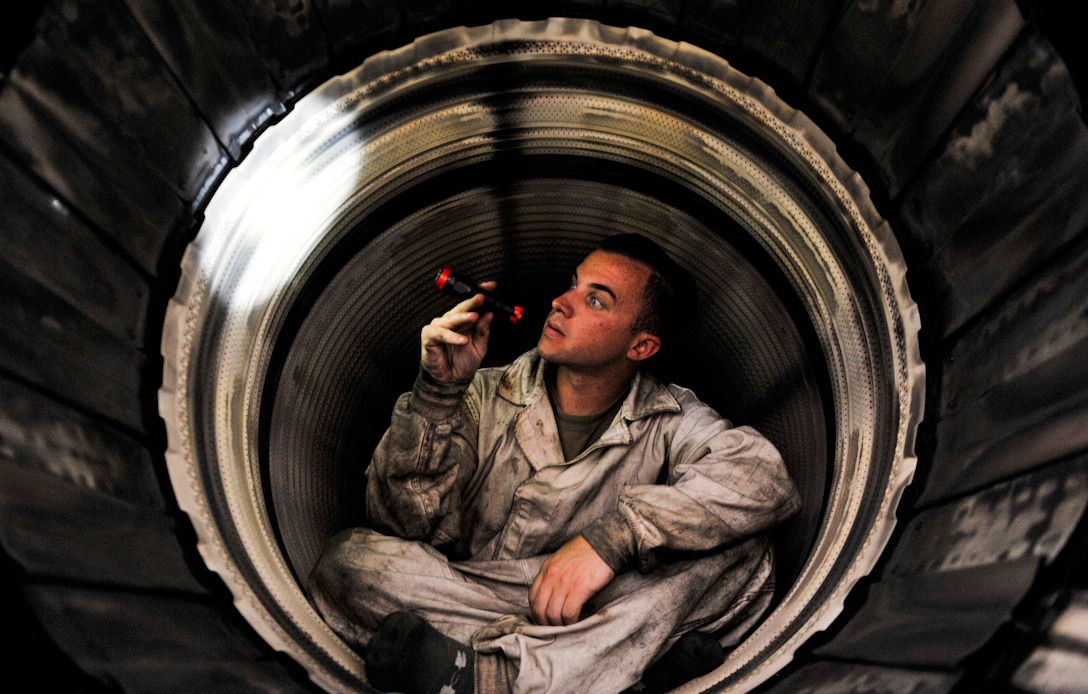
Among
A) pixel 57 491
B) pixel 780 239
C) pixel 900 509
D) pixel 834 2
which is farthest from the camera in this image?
pixel 780 239

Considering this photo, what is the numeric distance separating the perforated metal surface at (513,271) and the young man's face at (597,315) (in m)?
0.22

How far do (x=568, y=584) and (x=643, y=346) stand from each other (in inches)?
18.9

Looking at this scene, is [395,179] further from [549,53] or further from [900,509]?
[900,509]

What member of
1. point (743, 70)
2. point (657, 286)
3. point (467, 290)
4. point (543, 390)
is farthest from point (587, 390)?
point (743, 70)

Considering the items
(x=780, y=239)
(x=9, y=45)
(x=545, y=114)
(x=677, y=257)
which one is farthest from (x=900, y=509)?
(x=9, y=45)

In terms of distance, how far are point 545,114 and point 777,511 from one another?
2.76ft

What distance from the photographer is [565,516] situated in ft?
5.64

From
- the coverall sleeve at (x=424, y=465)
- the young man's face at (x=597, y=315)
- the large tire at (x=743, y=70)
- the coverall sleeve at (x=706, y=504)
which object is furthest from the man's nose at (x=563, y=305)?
the large tire at (x=743, y=70)

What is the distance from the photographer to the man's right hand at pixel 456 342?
1.56 meters

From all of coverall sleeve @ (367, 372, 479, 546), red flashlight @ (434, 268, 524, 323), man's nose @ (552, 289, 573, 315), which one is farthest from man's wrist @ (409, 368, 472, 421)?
man's nose @ (552, 289, 573, 315)

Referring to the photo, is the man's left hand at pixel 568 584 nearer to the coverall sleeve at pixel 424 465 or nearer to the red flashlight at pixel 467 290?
the coverall sleeve at pixel 424 465

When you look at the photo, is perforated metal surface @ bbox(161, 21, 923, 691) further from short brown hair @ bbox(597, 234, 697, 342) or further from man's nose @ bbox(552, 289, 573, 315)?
man's nose @ bbox(552, 289, 573, 315)

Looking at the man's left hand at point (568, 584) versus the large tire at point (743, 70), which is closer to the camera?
the large tire at point (743, 70)

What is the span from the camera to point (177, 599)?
4.31 ft
